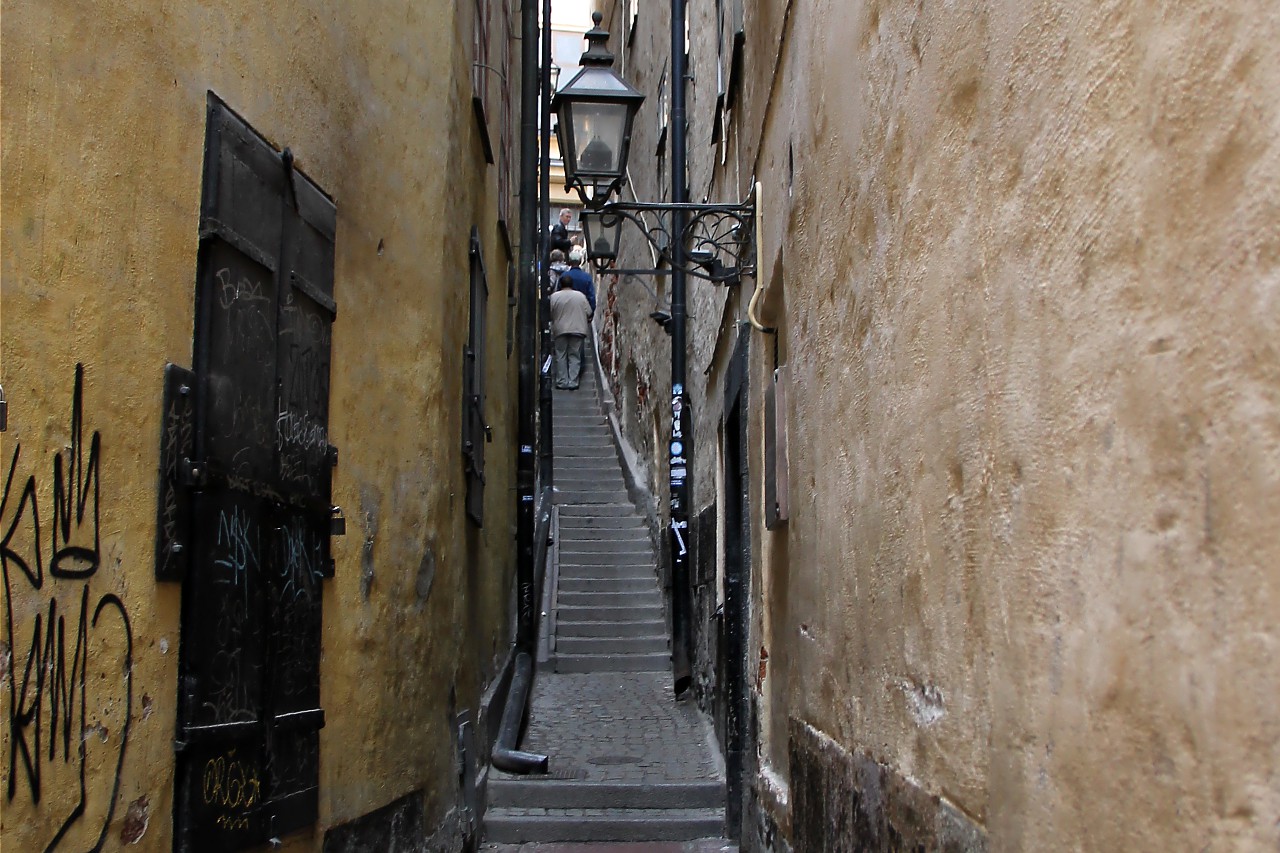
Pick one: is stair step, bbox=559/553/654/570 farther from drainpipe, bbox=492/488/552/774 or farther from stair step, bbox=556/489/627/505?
drainpipe, bbox=492/488/552/774

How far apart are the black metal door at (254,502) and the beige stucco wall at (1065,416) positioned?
73.4 inches

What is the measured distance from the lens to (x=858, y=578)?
3.61 meters

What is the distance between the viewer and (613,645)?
11680mm

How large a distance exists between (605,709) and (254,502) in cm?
631

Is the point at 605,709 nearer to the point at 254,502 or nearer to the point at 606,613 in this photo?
the point at 606,613

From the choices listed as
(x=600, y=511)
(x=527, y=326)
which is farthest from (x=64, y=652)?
(x=600, y=511)

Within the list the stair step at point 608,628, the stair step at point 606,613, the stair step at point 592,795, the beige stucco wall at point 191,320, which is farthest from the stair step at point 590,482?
the beige stucco wall at point 191,320

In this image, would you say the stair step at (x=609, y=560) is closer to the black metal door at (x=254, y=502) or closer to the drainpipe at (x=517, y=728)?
the drainpipe at (x=517, y=728)

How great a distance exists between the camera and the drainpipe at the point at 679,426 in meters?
10.7

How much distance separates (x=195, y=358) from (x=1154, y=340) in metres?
2.86

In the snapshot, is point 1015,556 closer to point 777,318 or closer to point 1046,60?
point 1046,60

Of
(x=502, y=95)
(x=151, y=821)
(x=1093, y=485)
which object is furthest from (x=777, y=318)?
(x=502, y=95)

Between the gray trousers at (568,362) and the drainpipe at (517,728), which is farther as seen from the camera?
the gray trousers at (568,362)

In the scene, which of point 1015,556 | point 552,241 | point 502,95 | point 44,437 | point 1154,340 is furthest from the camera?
point 552,241
